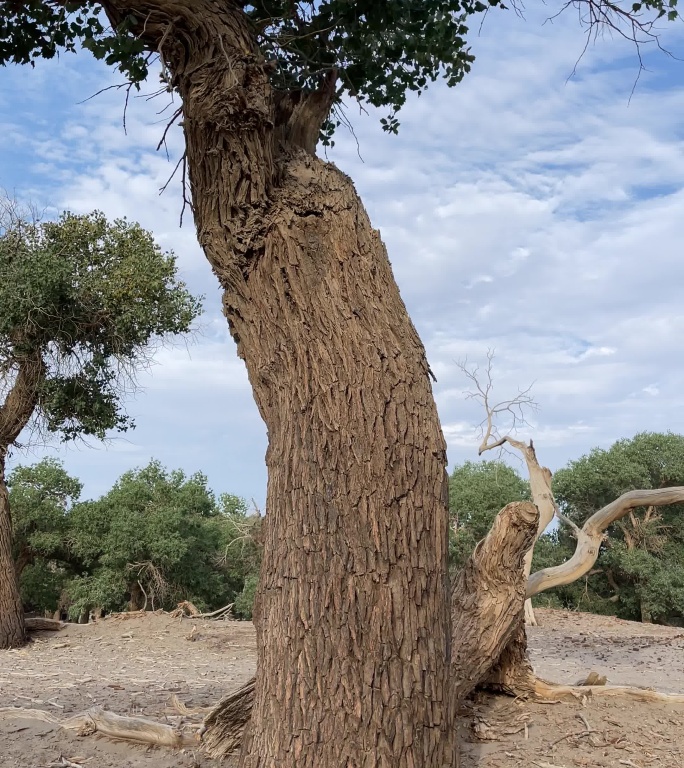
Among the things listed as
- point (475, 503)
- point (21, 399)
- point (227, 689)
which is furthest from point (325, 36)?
point (475, 503)

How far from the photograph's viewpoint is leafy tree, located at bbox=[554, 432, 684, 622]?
16.0 meters

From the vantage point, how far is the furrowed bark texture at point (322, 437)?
2.92m

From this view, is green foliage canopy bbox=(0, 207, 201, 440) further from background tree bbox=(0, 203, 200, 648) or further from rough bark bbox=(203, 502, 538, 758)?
rough bark bbox=(203, 502, 538, 758)

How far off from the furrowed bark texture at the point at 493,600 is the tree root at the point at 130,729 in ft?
5.52

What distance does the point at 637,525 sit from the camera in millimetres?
16469

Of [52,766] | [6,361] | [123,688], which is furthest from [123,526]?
[52,766]

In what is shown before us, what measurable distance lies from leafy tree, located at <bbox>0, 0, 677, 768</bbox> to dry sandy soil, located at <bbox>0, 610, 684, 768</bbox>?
54.2 inches

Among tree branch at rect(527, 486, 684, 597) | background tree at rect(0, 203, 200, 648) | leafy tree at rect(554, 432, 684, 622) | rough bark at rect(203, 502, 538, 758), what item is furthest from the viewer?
leafy tree at rect(554, 432, 684, 622)

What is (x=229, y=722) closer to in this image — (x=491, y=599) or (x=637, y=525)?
(x=491, y=599)

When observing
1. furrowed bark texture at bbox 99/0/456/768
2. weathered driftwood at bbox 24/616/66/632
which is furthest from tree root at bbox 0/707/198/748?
weathered driftwood at bbox 24/616/66/632

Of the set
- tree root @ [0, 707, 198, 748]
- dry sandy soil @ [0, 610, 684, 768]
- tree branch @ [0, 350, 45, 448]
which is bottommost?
dry sandy soil @ [0, 610, 684, 768]

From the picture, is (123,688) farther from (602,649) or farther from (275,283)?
(602,649)

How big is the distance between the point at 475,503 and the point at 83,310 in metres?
9.64

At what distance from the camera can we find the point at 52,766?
4.23m
